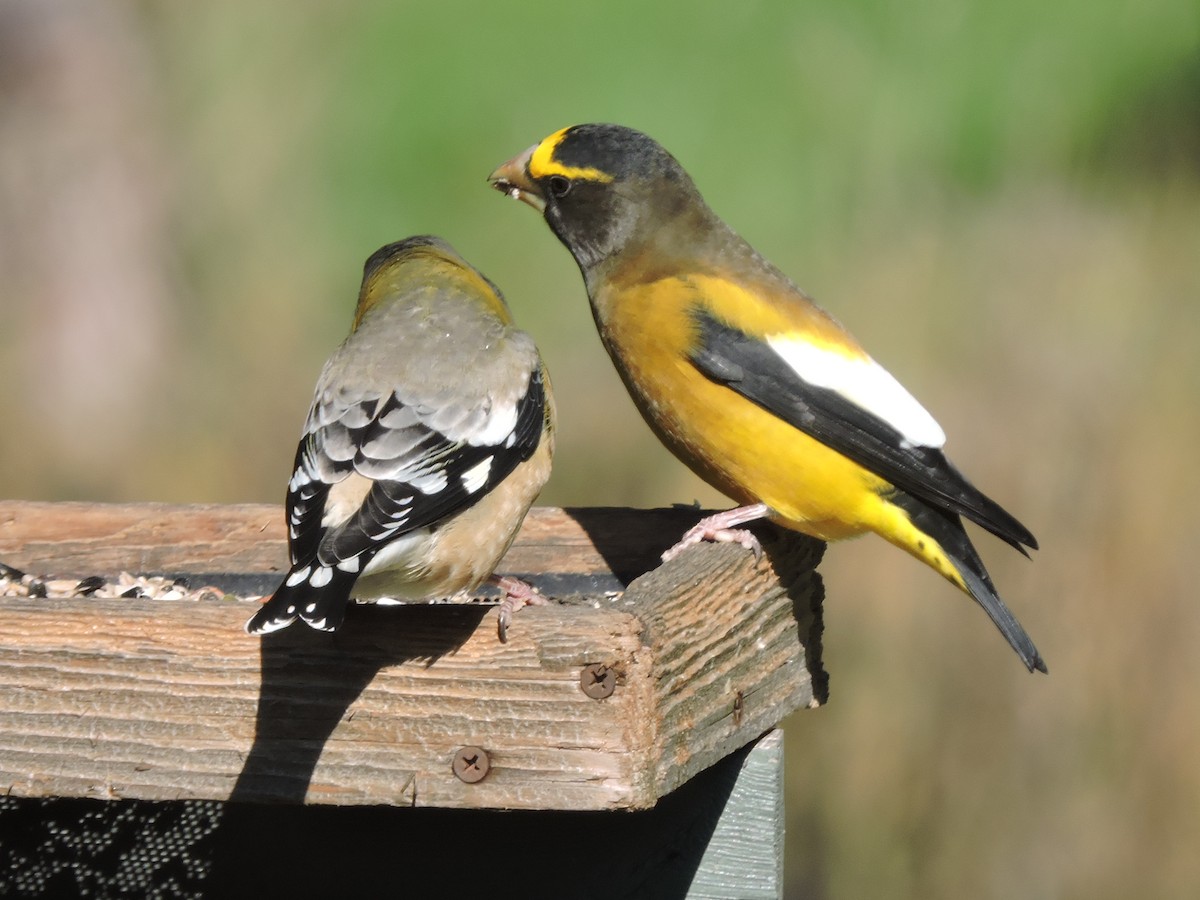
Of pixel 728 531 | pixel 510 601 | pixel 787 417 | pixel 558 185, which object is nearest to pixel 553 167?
pixel 558 185

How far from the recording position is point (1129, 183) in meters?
5.12

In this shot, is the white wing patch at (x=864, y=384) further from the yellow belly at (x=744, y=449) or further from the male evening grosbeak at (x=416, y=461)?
the male evening grosbeak at (x=416, y=461)

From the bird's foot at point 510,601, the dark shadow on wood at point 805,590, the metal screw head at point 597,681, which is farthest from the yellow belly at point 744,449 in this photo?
the metal screw head at point 597,681

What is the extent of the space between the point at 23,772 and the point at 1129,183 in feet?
12.9

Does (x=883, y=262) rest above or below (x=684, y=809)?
above

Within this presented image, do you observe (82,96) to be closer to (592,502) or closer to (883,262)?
(592,502)

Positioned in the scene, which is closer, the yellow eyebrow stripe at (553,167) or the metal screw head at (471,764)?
the metal screw head at (471,764)

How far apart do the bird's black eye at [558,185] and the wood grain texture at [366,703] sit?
1.91m

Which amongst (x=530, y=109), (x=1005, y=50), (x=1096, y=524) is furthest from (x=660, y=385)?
(x=530, y=109)

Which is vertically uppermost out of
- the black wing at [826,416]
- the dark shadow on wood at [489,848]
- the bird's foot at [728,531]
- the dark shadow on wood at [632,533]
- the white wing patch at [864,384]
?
the white wing patch at [864,384]

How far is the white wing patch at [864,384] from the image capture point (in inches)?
153

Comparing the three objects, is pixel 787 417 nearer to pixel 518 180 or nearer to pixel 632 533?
pixel 632 533

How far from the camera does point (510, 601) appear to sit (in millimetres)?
2871

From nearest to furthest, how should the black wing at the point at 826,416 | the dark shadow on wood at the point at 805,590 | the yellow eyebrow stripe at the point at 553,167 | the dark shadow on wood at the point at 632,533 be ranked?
the dark shadow on wood at the point at 805,590 < the black wing at the point at 826,416 < the dark shadow on wood at the point at 632,533 < the yellow eyebrow stripe at the point at 553,167
